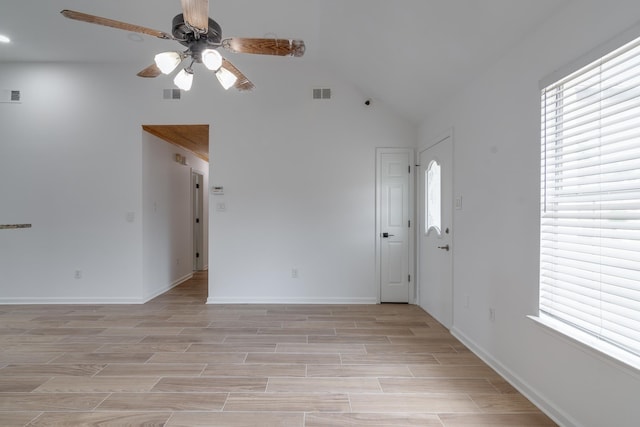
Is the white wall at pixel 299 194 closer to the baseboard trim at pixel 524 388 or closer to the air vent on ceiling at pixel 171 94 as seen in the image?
the air vent on ceiling at pixel 171 94

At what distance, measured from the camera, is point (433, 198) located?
3.65 meters

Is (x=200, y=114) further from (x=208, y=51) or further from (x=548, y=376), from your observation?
(x=548, y=376)

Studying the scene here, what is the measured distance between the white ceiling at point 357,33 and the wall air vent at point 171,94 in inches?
17.7

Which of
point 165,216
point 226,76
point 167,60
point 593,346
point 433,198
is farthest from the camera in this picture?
point 165,216

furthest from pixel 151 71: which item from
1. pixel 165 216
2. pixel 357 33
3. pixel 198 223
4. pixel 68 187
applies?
pixel 198 223

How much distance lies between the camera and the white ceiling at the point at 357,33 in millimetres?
2176

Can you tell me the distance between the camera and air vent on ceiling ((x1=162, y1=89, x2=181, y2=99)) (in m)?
3.95

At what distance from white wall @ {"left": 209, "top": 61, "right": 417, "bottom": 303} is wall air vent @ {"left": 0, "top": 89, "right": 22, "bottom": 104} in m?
2.66

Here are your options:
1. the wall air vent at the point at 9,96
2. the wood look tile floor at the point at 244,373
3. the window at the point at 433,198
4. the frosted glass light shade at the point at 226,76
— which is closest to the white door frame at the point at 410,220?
the window at the point at 433,198

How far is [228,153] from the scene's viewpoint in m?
4.00

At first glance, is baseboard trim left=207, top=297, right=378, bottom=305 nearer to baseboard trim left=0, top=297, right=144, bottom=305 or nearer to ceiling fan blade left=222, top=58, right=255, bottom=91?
baseboard trim left=0, top=297, right=144, bottom=305

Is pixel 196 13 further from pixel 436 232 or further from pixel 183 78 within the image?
pixel 436 232

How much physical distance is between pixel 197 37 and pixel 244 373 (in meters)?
2.46

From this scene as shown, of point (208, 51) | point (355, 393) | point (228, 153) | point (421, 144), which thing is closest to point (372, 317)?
point (355, 393)
